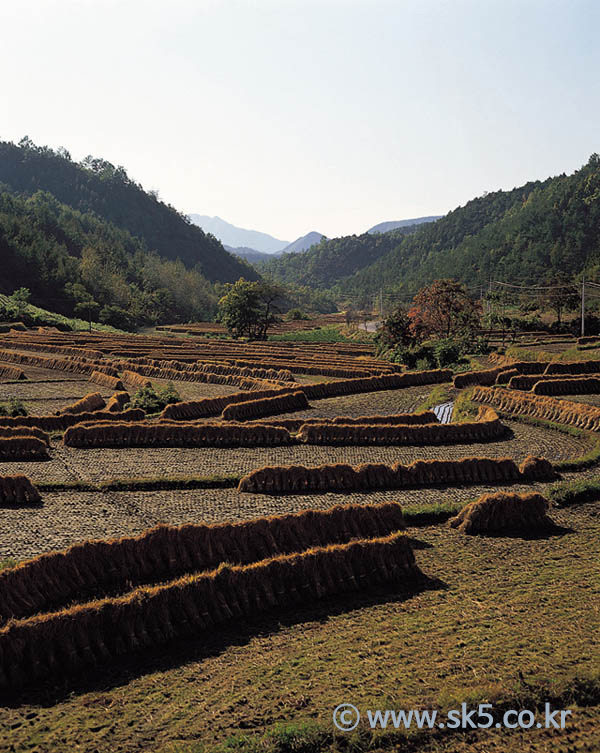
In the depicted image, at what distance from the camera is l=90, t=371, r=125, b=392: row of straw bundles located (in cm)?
4125

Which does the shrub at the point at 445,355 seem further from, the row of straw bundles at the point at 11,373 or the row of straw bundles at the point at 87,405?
the row of straw bundles at the point at 11,373

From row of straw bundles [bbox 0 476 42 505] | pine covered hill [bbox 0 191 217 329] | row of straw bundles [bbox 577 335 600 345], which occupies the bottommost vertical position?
row of straw bundles [bbox 0 476 42 505]

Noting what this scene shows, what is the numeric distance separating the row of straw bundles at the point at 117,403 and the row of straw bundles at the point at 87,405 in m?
0.45

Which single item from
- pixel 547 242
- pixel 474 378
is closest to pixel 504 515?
pixel 474 378

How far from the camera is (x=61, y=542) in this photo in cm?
1484

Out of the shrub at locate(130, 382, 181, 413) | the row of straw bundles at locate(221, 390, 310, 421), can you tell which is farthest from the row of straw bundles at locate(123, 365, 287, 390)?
the shrub at locate(130, 382, 181, 413)

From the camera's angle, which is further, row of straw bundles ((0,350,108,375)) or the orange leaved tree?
the orange leaved tree

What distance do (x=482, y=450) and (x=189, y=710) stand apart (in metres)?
18.7

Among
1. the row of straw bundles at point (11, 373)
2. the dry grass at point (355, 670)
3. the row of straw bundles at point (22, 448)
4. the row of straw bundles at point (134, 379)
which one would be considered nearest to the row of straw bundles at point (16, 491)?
the row of straw bundles at point (22, 448)

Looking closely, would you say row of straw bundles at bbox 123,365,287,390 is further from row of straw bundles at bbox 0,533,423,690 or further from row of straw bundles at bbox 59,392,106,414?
row of straw bundles at bbox 0,533,423,690

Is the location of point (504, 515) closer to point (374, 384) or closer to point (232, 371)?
point (374, 384)

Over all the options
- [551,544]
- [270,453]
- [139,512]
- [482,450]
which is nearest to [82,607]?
[139,512]

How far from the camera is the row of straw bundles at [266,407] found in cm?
3231

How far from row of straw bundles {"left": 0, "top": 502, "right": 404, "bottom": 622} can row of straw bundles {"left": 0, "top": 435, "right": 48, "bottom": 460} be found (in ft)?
38.1
